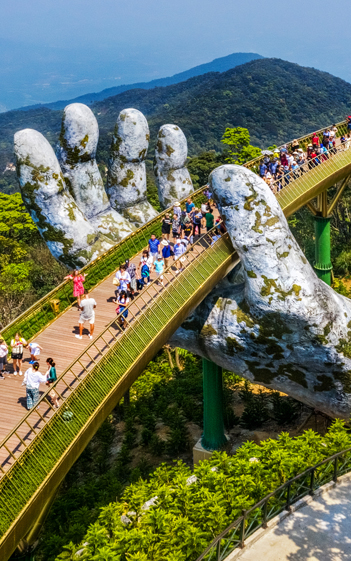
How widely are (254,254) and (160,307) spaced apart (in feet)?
12.5

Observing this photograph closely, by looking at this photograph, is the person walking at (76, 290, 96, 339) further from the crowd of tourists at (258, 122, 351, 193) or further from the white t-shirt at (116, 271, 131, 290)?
the crowd of tourists at (258, 122, 351, 193)

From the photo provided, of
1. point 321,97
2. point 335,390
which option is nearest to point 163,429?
point 335,390

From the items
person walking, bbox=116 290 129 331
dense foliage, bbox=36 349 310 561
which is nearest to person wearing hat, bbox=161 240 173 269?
person walking, bbox=116 290 129 331

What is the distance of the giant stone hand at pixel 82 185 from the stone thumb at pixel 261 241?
730 cm

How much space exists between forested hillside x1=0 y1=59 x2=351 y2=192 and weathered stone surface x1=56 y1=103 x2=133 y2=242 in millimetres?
62093

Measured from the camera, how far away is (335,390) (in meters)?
19.5

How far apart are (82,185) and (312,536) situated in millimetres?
17120

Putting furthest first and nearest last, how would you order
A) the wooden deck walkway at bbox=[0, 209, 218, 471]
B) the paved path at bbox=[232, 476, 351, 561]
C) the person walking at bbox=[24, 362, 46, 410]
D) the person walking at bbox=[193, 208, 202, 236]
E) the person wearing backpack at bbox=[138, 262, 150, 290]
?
the person walking at bbox=[193, 208, 202, 236] < the person wearing backpack at bbox=[138, 262, 150, 290] < the person walking at bbox=[24, 362, 46, 410] < the wooden deck walkway at bbox=[0, 209, 218, 471] < the paved path at bbox=[232, 476, 351, 561]

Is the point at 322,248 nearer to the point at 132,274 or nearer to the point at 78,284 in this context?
the point at 132,274

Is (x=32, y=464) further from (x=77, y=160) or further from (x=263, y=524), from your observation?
(x=77, y=160)

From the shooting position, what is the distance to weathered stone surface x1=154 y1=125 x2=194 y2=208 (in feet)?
92.8

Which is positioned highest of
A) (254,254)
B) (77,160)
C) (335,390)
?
(77,160)

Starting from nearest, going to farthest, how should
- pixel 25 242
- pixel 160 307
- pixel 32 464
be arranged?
pixel 32 464, pixel 160 307, pixel 25 242

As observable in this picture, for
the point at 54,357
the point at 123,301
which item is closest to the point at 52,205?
the point at 123,301
